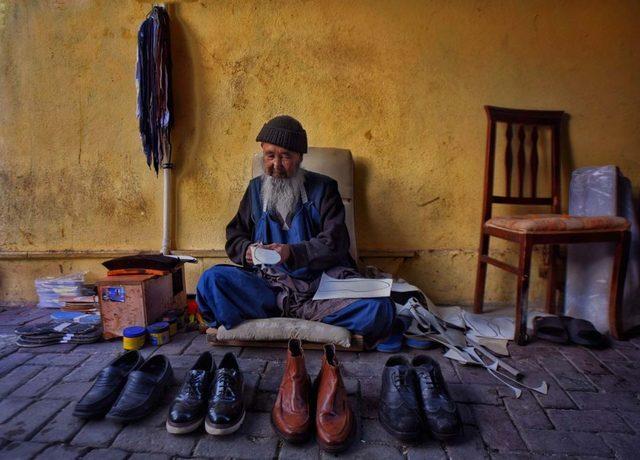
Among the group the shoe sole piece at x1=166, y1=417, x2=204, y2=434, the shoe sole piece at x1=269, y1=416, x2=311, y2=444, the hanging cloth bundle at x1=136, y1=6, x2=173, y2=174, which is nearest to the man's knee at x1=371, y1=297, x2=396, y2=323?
the shoe sole piece at x1=269, y1=416, x2=311, y2=444

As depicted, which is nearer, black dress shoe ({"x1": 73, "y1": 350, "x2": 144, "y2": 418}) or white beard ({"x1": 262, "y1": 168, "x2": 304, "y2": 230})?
black dress shoe ({"x1": 73, "y1": 350, "x2": 144, "y2": 418})

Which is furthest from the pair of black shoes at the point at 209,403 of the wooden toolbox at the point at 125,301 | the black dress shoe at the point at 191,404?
the wooden toolbox at the point at 125,301

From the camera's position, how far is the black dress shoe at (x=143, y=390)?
56.6 inches

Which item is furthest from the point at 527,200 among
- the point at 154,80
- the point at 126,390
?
the point at 154,80

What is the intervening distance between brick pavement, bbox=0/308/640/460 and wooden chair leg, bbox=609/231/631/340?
0.48 feet

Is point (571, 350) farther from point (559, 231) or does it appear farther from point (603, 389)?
point (559, 231)

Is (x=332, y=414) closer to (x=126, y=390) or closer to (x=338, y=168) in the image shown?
(x=126, y=390)

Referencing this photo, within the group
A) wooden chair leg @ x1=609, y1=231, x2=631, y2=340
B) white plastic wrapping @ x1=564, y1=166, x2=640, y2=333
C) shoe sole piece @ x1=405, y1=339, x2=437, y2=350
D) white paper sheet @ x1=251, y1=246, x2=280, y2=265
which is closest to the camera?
white paper sheet @ x1=251, y1=246, x2=280, y2=265

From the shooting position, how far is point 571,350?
2143mm

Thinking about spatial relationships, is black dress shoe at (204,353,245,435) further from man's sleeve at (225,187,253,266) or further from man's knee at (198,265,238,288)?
man's sleeve at (225,187,253,266)

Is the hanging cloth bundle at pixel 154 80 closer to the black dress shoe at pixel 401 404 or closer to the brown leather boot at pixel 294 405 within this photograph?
the brown leather boot at pixel 294 405

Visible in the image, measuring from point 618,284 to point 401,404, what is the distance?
1.77m

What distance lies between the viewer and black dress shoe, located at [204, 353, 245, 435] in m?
1.37

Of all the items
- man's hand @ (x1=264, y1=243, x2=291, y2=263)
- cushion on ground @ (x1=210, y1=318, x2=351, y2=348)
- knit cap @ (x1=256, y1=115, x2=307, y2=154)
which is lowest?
cushion on ground @ (x1=210, y1=318, x2=351, y2=348)
